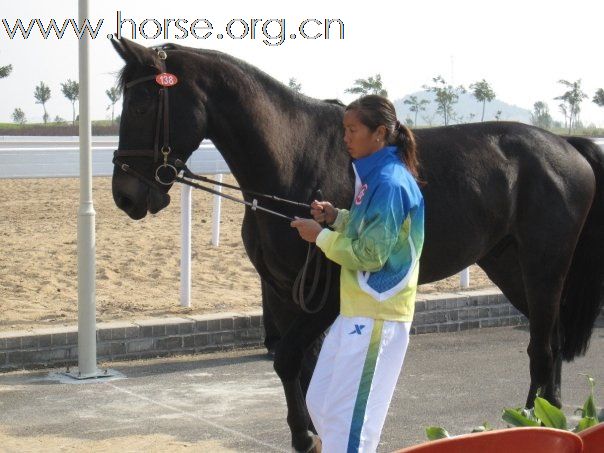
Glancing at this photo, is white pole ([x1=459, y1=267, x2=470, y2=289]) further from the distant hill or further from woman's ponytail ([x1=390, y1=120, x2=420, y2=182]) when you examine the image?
woman's ponytail ([x1=390, y1=120, x2=420, y2=182])

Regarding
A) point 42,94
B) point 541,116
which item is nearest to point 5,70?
point 42,94

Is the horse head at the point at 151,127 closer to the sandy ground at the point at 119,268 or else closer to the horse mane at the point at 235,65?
the horse mane at the point at 235,65

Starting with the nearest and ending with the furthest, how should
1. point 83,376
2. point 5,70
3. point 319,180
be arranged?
point 319,180, point 83,376, point 5,70

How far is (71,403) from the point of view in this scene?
7039 mm

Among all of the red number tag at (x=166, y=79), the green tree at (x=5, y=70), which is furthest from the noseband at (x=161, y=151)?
the green tree at (x=5, y=70)

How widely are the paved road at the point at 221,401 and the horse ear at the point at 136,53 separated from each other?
2.15 meters

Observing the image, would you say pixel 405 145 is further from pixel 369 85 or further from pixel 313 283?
pixel 369 85

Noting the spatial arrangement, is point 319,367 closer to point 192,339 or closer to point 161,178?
point 161,178

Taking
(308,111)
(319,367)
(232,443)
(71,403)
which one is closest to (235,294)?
(71,403)

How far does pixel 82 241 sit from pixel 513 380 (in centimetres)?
328

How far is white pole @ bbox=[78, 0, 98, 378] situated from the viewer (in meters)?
7.61

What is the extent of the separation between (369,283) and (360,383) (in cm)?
37

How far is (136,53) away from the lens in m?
5.17

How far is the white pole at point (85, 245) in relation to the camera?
761 centimetres
